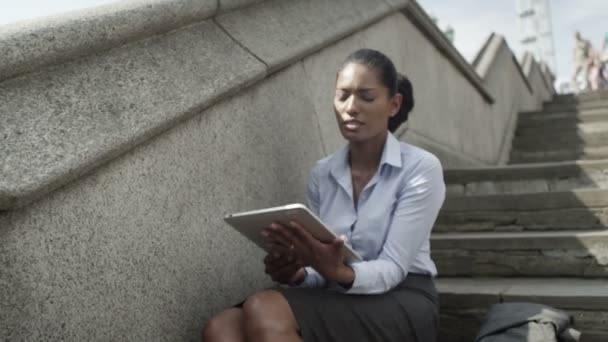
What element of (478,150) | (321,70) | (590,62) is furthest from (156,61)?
(590,62)

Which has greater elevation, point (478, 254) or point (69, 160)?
point (69, 160)

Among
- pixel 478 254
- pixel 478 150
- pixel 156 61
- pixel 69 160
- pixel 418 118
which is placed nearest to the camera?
pixel 69 160

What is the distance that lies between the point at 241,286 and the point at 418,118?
2.96m

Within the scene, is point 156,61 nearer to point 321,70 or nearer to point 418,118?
point 321,70

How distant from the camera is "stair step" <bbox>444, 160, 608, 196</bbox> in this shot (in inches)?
156

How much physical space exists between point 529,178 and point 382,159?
2.03m

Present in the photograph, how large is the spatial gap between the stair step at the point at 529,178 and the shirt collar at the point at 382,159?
182 centimetres

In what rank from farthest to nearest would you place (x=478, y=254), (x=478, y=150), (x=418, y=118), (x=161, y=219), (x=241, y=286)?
(x=478, y=150)
(x=418, y=118)
(x=478, y=254)
(x=241, y=286)
(x=161, y=219)

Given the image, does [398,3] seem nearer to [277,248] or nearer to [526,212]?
[526,212]

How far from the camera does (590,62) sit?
12.3 metres

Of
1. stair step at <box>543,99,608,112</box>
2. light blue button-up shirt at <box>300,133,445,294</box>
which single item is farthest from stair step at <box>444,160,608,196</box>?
stair step at <box>543,99,608,112</box>

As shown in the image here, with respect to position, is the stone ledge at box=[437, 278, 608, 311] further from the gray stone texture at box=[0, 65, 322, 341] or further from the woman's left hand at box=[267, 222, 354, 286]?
the woman's left hand at box=[267, 222, 354, 286]

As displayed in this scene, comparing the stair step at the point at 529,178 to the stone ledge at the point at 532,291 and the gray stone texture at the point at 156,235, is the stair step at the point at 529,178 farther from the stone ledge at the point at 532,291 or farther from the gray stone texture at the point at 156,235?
the gray stone texture at the point at 156,235

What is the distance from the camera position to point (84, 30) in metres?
2.04
